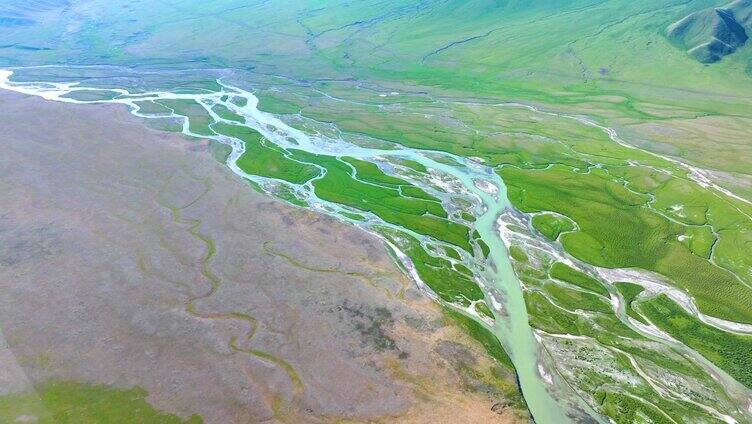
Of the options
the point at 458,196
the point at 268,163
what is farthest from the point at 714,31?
the point at 268,163

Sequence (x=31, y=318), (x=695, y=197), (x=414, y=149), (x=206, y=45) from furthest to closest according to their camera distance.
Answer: (x=206, y=45), (x=414, y=149), (x=695, y=197), (x=31, y=318)

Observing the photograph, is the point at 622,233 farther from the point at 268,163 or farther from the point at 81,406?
the point at 81,406

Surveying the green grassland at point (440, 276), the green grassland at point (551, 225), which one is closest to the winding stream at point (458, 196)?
the green grassland at point (440, 276)

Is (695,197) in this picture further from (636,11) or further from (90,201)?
(636,11)

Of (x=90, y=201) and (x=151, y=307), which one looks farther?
(x=90, y=201)

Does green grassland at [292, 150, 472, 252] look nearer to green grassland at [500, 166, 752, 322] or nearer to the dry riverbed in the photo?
the dry riverbed

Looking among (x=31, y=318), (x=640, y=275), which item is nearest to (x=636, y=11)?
(x=640, y=275)
